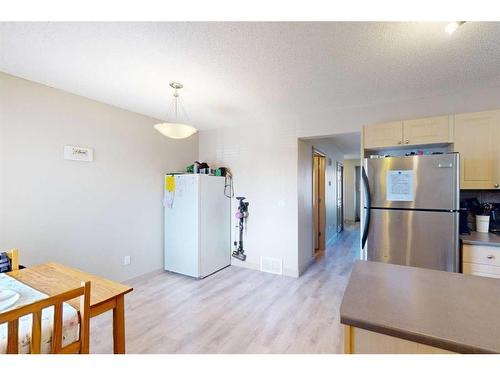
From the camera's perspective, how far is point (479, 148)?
2131 millimetres

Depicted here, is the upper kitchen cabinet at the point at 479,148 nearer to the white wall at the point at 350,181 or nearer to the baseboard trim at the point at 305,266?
the baseboard trim at the point at 305,266

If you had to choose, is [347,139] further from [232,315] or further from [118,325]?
[118,325]

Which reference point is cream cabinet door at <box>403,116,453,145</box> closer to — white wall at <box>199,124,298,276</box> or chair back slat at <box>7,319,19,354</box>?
white wall at <box>199,124,298,276</box>

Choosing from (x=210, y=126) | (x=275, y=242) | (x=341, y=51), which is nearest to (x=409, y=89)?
(x=341, y=51)

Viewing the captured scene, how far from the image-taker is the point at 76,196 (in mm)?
2602

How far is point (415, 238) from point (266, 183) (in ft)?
6.57

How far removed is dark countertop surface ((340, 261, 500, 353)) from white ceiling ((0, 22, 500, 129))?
1.50 metres

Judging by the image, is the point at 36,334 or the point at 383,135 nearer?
the point at 36,334

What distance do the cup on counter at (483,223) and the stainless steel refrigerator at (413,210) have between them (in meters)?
0.61

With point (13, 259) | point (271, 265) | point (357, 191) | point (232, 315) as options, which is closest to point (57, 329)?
point (13, 259)

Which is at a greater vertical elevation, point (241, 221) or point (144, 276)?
point (241, 221)

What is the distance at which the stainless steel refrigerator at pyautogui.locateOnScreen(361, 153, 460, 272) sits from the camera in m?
1.97

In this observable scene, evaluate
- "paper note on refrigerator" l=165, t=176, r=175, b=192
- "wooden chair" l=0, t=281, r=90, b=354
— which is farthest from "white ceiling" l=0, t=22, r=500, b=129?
"wooden chair" l=0, t=281, r=90, b=354
